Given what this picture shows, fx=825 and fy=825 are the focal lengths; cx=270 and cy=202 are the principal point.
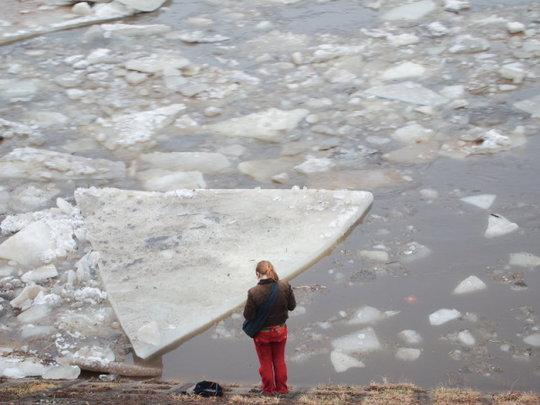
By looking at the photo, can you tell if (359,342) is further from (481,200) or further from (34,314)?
(34,314)

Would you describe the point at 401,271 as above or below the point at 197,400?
below

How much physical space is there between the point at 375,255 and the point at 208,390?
189 centimetres

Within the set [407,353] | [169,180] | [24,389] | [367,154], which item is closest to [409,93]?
[367,154]

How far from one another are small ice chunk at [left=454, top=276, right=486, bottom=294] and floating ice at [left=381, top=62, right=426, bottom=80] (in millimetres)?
3175

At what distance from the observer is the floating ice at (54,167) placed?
6680 millimetres

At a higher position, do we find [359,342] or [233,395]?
[233,395]

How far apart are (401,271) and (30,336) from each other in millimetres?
2327

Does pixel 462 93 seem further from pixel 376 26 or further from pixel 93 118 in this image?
pixel 93 118

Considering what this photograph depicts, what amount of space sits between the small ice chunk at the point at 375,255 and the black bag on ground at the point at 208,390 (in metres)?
1.76

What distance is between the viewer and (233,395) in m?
3.96

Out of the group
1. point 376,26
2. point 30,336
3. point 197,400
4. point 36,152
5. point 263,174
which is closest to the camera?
point 197,400

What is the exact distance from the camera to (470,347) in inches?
181

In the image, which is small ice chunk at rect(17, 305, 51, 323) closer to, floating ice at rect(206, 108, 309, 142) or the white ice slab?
the white ice slab

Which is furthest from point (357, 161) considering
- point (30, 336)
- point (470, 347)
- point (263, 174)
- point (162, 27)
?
point (162, 27)
